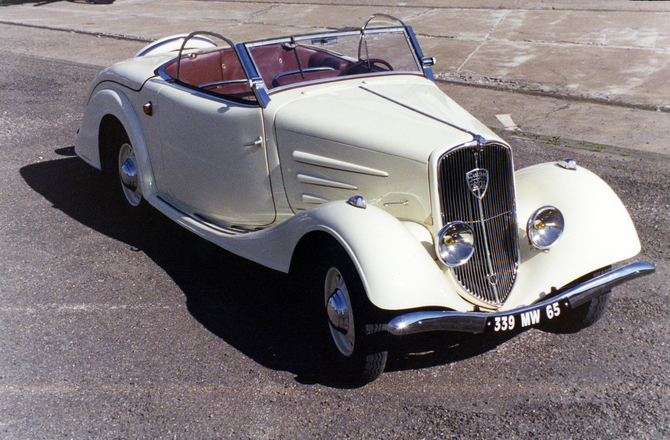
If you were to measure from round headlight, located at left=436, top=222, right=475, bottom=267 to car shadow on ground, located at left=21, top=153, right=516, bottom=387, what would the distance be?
63cm

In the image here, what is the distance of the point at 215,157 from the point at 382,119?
117 centimetres

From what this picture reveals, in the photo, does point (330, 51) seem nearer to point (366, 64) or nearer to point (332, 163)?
point (366, 64)

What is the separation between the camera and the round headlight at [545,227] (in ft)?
11.1

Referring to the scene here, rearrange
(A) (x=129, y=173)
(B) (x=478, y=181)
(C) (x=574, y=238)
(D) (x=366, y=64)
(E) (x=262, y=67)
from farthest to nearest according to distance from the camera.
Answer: (A) (x=129, y=173) → (D) (x=366, y=64) → (E) (x=262, y=67) → (C) (x=574, y=238) → (B) (x=478, y=181)

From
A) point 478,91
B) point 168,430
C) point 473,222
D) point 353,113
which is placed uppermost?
point 353,113

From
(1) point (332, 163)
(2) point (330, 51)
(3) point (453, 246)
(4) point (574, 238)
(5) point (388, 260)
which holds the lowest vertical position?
(4) point (574, 238)

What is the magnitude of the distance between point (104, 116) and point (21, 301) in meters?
1.76

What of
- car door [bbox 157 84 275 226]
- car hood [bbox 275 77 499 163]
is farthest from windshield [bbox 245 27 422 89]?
car door [bbox 157 84 275 226]

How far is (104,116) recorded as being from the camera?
5133mm

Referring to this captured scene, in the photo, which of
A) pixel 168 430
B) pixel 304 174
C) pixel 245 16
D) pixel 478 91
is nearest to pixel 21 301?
pixel 168 430

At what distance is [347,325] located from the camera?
3184mm

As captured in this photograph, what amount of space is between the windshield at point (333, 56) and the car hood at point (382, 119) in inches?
9.0

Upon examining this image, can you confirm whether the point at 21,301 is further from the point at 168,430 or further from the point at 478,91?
the point at 478,91

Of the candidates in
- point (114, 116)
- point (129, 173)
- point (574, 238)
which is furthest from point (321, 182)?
point (114, 116)
